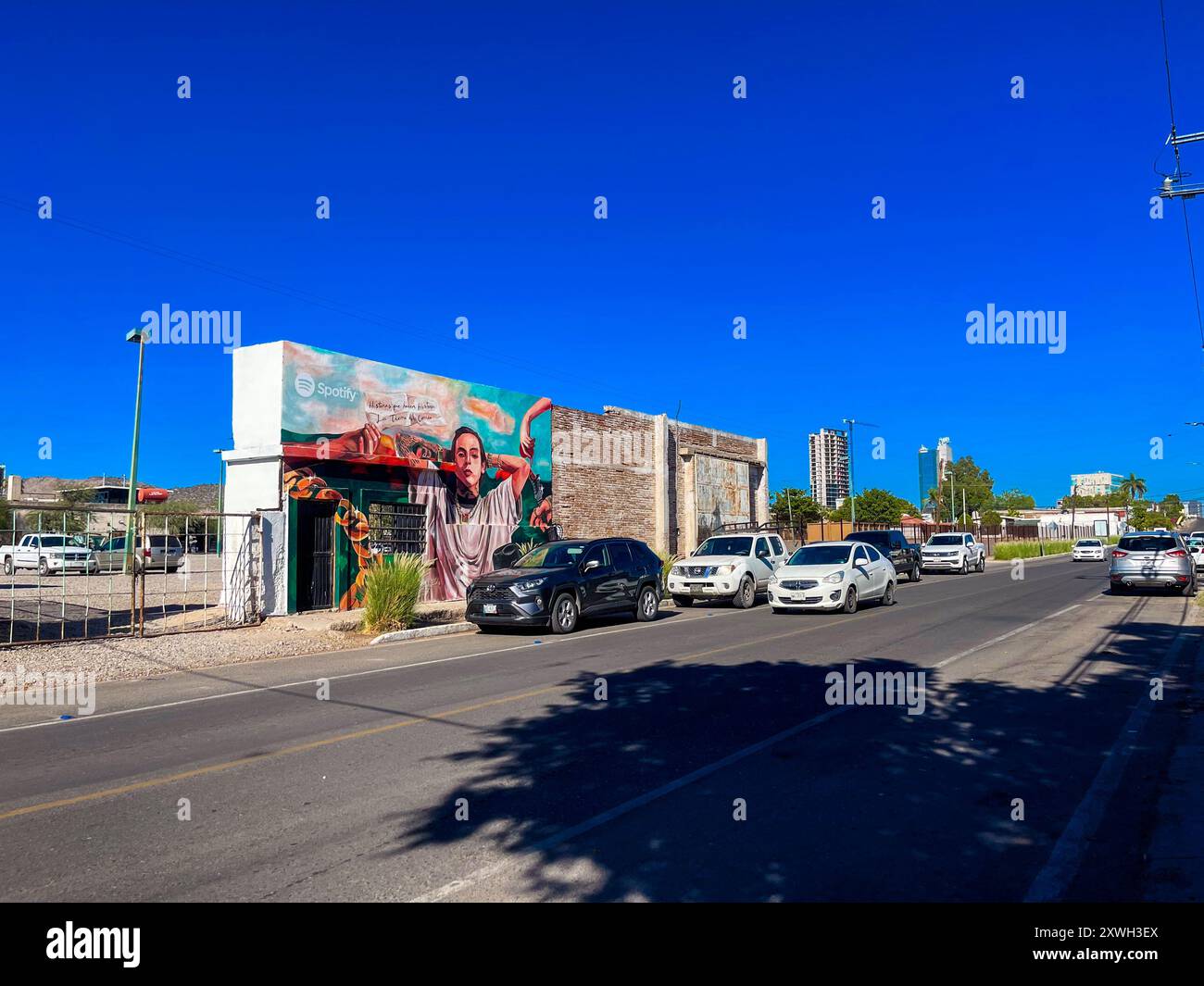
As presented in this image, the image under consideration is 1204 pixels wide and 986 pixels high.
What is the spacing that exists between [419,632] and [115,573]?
602 cm

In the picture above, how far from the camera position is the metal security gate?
14.2 metres

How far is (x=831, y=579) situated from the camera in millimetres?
18234

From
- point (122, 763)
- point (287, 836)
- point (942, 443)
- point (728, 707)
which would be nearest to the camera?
point (287, 836)

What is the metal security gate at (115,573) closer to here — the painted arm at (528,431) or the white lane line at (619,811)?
the painted arm at (528,431)

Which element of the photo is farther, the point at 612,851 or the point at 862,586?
the point at 862,586

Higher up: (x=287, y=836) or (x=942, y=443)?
(x=942, y=443)

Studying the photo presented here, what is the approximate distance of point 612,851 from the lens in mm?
4727

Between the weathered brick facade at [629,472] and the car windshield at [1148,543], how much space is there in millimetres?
14684

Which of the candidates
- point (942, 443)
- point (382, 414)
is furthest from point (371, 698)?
point (942, 443)

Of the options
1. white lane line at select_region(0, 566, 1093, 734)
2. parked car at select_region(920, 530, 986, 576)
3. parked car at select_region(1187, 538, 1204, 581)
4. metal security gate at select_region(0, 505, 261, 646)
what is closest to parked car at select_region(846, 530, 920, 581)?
parked car at select_region(920, 530, 986, 576)

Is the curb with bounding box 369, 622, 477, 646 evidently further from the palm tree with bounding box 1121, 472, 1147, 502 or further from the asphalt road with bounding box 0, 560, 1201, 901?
the palm tree with bounding box 1121, 472, 1147, 502

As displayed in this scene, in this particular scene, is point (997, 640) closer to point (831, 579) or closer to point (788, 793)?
point (831, 579)
